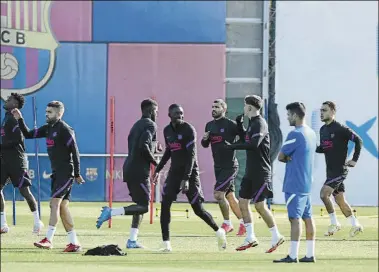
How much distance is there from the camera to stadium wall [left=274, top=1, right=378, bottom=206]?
32281 millimetres

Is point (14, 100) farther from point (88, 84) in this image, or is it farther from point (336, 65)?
point (336, 65)

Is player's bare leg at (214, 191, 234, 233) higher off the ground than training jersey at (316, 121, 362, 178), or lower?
lower

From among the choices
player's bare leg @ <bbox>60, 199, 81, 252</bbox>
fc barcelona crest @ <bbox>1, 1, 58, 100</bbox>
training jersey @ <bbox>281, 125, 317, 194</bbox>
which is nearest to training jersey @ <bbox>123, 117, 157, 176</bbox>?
player's bare leg @ <bbox>60, 199, 81, 252</bbox>

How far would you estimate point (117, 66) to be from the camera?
31781 mm

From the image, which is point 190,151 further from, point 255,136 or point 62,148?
point 62,148

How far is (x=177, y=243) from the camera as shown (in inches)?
655

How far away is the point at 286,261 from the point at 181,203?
60.2 ft

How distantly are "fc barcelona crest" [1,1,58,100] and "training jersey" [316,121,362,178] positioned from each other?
14547mm

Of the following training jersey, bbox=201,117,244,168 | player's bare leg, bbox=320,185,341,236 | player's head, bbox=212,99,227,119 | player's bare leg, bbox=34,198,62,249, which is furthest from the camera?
player's bare leg, bbox=320,185,341,236

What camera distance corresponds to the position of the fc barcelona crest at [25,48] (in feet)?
102

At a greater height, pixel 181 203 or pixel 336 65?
pixel 336 65

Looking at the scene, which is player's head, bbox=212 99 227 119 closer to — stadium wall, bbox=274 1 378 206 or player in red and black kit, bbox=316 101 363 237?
player in red and black kit, bbox=316 101 363 237

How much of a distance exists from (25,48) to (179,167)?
57.2ft

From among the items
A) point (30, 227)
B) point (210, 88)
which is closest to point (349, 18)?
point (210, 88)
